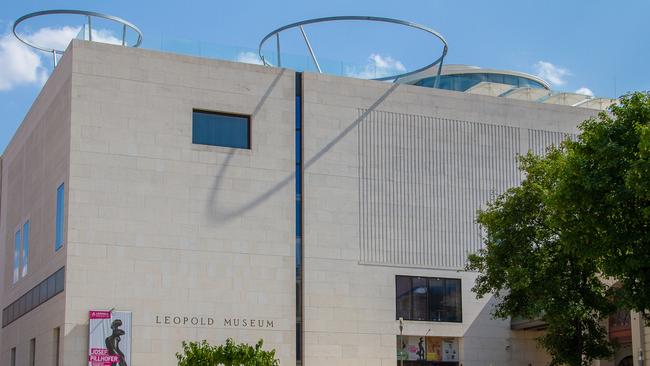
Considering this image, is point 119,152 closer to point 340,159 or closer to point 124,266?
point 124,266

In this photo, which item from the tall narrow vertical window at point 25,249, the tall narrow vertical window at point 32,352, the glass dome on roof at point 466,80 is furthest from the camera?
the glass dome on roof at point 466,80

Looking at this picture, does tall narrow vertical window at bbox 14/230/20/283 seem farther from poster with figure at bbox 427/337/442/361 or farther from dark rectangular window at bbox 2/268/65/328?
poster with figure at bbox 427/337/442/361

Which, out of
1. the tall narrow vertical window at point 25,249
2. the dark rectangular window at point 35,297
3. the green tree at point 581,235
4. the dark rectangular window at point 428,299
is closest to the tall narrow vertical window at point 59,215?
the dark rectangular window at point 35,297

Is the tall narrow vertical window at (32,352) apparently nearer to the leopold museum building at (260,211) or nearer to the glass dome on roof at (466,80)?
the leopold museum building at (260,211)

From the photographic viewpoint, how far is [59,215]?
54.2 metres

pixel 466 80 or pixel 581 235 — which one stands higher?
pixel 466 80

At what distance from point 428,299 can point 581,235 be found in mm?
19082

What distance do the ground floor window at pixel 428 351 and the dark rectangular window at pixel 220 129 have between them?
1365cm

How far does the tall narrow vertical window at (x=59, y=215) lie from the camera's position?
53.4 metres

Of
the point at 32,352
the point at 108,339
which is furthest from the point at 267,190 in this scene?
the point at 32,352

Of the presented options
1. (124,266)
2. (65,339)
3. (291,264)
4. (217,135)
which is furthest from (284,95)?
(65,339)

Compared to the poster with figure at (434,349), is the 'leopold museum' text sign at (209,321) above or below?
above

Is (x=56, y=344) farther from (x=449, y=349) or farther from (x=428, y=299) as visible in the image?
(x=449, y=349)

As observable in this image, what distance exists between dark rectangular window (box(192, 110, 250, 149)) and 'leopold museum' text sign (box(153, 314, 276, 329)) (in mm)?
8902
